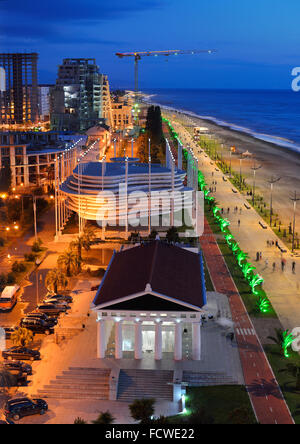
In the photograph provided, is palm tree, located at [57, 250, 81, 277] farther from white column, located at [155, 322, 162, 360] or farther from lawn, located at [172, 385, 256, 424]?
lawn, located at [172, 385, 256, 424]

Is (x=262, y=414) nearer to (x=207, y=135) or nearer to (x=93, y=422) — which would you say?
(x=93, y=422)

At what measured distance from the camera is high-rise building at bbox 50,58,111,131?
4975 inches

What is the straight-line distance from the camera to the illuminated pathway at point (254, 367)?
2541 centimetres

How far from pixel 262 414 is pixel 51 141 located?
64.0 m

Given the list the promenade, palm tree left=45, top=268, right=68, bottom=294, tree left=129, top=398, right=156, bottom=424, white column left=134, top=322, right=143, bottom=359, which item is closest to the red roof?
white column left=134, top=322, right=143, bottom=359

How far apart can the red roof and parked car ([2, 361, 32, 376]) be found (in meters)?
4.32

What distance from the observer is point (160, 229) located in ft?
176

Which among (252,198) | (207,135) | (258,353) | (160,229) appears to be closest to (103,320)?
(258,353)

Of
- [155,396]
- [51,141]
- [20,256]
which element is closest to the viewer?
[155,396]

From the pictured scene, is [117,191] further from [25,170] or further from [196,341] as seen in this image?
[196,341]

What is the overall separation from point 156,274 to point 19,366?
26.0ft

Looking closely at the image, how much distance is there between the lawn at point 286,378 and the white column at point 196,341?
3.58 meters

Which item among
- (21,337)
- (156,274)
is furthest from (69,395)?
(156,274)
